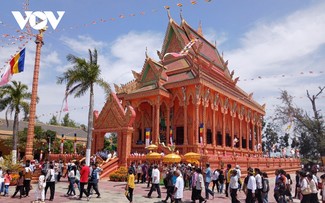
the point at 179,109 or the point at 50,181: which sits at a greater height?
the point at 179,109

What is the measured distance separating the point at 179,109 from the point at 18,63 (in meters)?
14.9

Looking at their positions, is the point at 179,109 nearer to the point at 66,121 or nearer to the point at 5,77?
the point at 5,77

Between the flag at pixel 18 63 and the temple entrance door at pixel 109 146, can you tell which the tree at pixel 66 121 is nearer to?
the temple entrance door at pixel 109 146

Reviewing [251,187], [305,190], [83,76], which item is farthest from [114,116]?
[305,190]

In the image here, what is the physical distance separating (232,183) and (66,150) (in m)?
35.3

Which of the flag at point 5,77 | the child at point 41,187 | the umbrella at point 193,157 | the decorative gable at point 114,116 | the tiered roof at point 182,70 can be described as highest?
the tiered roof at point 182,70

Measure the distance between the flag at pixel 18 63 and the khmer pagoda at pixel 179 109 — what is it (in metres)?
7.33

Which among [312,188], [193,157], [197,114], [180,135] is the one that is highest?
[197,114]

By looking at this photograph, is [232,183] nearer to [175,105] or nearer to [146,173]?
[146,173]

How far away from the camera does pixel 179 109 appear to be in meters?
28.6

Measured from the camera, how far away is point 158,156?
19.0m

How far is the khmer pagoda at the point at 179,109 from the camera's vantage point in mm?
23859

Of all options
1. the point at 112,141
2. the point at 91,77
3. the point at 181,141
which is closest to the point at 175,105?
the point at 181,141

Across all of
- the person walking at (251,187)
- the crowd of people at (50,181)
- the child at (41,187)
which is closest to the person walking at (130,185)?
the crowd of people at (50,181)
